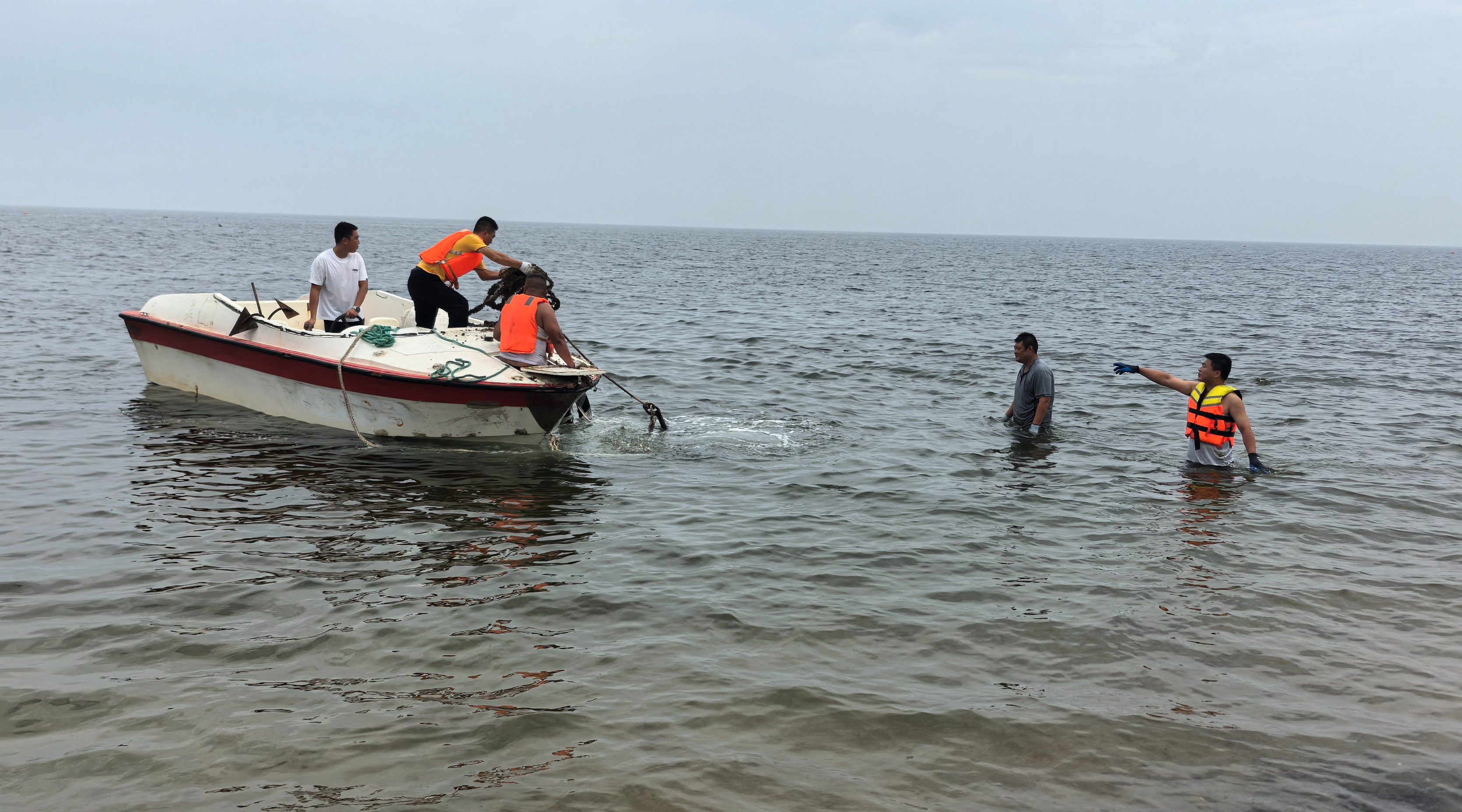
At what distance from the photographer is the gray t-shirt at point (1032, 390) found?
37.6ft

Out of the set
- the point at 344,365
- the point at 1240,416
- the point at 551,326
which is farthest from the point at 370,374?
the point at 1240,416

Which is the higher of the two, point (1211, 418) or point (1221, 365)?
point (1221, 365)

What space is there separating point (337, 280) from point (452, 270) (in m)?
1.36

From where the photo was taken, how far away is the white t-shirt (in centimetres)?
1063

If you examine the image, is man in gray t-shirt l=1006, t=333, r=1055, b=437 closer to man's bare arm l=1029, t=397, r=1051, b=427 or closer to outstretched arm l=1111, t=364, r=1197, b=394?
man's bare arm l=1029, t=397, r=1051, b=427

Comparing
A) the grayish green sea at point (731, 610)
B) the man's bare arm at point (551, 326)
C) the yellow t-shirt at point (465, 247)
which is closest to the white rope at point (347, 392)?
the grayish green sea at point (731, 610)

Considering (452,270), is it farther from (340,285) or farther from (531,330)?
(531,330)

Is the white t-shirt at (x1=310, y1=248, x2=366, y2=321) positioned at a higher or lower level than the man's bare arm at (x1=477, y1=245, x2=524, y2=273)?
lower

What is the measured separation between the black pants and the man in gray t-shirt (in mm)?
6614

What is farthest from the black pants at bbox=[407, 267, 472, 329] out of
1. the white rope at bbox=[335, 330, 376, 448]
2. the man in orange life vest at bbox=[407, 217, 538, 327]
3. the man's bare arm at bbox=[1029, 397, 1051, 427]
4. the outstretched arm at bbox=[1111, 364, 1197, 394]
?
the outstretched arm at bbox=[1111, 364, 1197, 394]

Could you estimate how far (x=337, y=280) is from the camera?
10773mm

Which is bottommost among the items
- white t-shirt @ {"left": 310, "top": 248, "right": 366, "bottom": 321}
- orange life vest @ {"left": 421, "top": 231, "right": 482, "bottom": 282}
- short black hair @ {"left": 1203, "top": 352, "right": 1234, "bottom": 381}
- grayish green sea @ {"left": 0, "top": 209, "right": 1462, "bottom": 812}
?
grayish green sea @ {"left": 0, "top": 209, "right": 1462, "bottom": 812}

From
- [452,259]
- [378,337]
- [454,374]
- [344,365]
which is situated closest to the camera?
[454,374]

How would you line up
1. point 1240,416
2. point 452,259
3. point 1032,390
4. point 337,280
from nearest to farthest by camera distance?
point 1240,416 → point 452,259 → point 337,280 → point 1032,390
